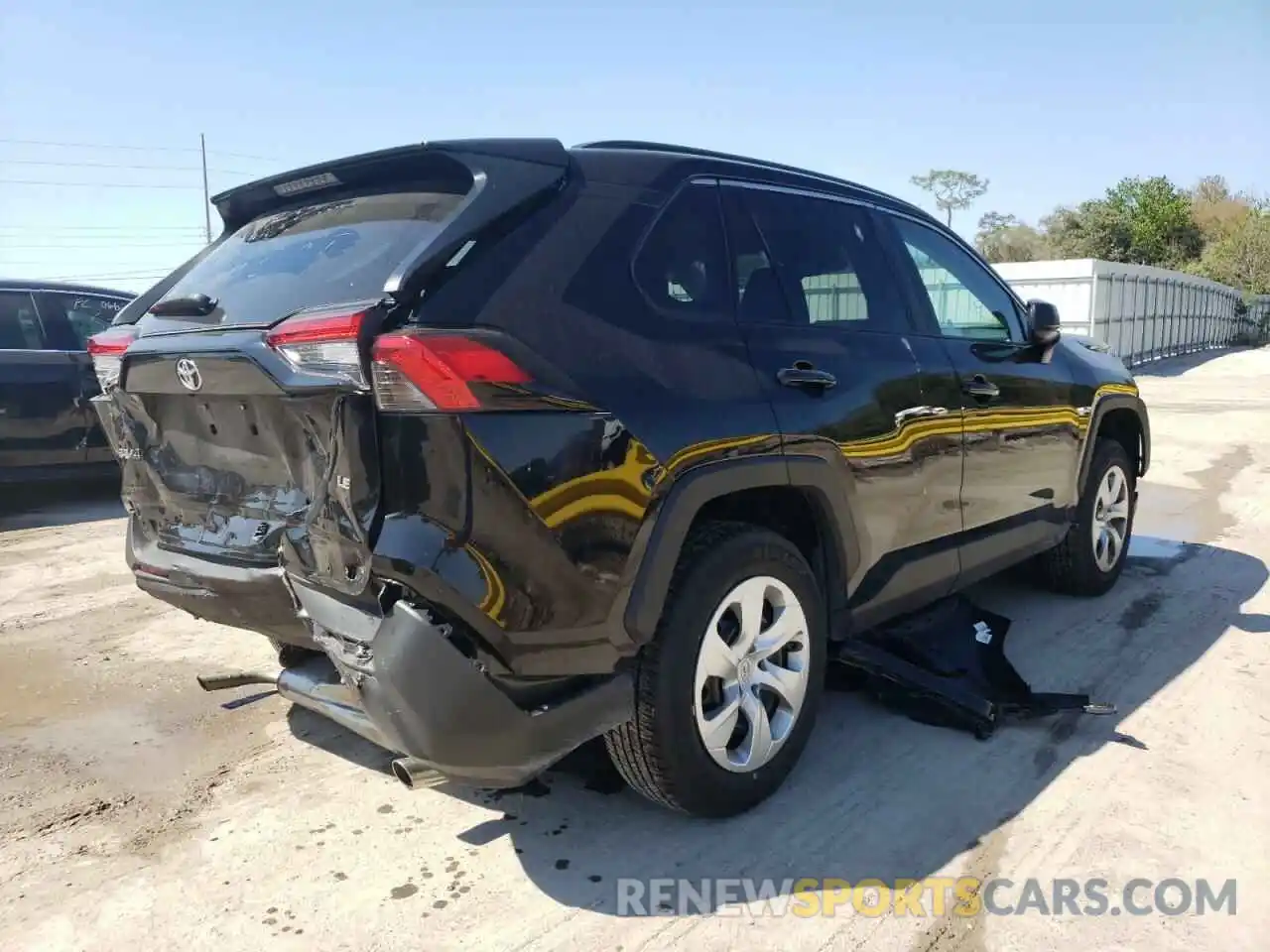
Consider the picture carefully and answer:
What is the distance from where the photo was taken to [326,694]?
258 centimetres

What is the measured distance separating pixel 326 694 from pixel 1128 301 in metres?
25.3

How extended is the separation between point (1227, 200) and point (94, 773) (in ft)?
238

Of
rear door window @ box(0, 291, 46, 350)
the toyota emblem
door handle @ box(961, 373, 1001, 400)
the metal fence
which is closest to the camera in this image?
the toyota emblem

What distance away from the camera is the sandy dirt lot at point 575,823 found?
2.42 m

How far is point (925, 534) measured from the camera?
11.7 ft

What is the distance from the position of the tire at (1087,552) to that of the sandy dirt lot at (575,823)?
55cm

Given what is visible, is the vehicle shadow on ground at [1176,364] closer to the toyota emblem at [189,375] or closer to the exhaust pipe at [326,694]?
the exhaust pipe at [326,694]

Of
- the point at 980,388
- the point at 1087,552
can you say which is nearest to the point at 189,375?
the point at 980,388

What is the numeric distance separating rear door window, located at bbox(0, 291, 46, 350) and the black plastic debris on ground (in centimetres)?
696

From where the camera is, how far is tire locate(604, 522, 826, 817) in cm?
259

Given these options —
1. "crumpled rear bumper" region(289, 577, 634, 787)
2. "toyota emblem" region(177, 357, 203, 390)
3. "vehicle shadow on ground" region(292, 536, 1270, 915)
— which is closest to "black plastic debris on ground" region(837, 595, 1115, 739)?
"vehicle shadow on ground" region(292, 536, 1270, 915)

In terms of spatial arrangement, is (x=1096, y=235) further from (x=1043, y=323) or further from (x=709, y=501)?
(x=709, y=501)

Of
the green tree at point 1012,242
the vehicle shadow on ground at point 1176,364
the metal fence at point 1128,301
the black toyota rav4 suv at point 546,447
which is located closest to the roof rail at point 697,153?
the black toyota rav4 suv at point 546,447

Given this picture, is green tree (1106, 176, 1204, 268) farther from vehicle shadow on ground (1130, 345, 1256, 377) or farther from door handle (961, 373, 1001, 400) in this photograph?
door handle (961, 373, 1001, 400)
